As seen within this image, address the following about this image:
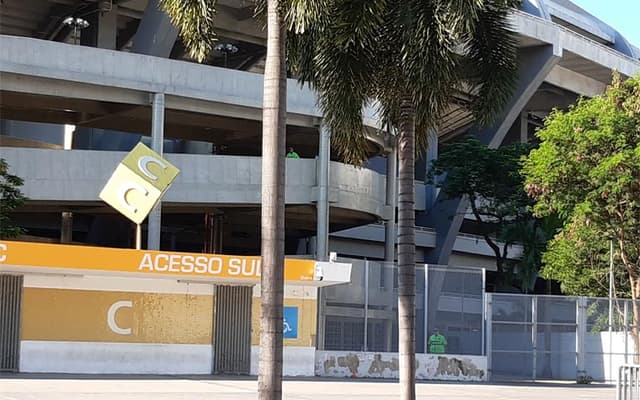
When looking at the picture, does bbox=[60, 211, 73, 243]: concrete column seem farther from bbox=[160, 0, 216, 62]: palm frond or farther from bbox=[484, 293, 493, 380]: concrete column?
bbox=[160, 0, 216, 62]: palm frond

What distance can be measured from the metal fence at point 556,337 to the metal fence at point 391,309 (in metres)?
0.76

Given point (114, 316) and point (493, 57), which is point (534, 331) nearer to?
point (114, 316)

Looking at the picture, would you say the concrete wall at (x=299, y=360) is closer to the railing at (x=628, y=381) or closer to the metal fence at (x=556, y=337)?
the metal fence at (x=556, y=337)

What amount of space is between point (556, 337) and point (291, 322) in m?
9.57

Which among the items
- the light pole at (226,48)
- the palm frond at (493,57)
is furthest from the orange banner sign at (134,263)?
the light pole at (226,48)

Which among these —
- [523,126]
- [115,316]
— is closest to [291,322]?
[115,316]

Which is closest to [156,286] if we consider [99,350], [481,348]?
[99,350]

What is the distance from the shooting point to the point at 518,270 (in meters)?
53.6

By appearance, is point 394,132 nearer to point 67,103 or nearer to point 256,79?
point 256,79

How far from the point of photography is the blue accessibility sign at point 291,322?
101 ft

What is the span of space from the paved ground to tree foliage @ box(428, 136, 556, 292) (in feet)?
67.5

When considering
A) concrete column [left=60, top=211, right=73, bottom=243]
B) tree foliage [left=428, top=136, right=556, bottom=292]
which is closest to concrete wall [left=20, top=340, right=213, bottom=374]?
concrete column [left=60, top=211, right=73, bottom=243]

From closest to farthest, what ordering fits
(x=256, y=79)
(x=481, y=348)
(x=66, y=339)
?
1. (x=66, y=339)
2. (x=481, y=348)
3. (x=256, y=79)

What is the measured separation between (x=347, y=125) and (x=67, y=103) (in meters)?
25.1
